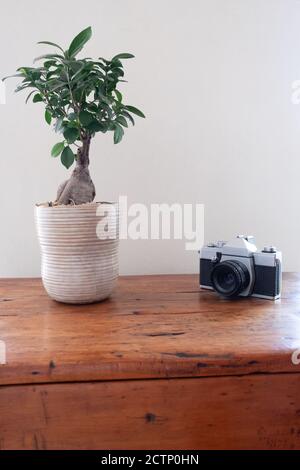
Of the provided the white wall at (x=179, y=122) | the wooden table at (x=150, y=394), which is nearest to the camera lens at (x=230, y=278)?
the wooden table at (x=150, y=394)

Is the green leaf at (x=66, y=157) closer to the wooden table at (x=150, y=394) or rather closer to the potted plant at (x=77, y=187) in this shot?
the potted plant at (x=77, y=187)

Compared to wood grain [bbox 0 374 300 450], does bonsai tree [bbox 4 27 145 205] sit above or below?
above

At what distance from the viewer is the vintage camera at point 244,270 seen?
0.66 metres

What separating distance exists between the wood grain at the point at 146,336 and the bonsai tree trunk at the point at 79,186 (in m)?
0.21

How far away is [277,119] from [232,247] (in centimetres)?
48

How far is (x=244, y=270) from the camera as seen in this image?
66 centimetres

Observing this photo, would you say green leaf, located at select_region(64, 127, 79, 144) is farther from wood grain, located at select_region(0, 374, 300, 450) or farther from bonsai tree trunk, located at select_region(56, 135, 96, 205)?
wood grain, located at select_region(0, 374, 300, 450)

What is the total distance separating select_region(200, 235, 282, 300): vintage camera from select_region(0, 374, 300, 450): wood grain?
0.23 meters

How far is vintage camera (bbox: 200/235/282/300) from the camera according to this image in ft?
2.15

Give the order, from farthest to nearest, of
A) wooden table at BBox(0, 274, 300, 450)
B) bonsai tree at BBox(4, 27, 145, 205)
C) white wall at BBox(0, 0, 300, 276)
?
white wall at BBox(0, 0, 300, 276) → bonsai tree at BBox(4, 27, 145, 205) → wooden table at BBox(0, 274, 300, 450)

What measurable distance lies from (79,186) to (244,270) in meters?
0.37

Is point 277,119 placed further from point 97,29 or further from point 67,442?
point 67,442

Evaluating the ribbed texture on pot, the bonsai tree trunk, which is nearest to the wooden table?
the ribbed texture on pot
